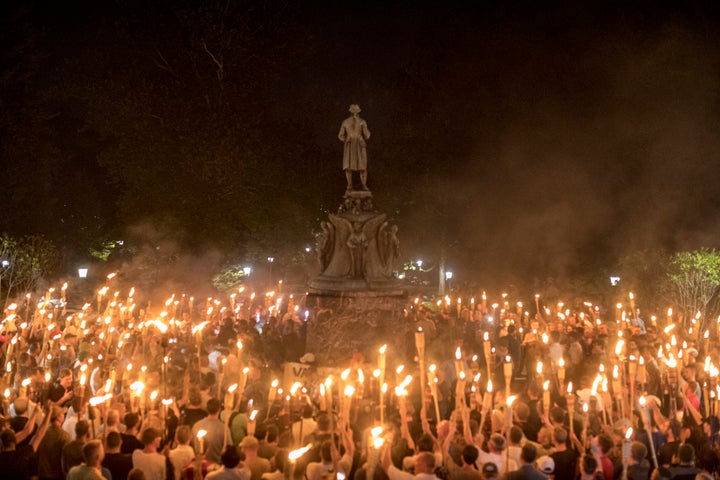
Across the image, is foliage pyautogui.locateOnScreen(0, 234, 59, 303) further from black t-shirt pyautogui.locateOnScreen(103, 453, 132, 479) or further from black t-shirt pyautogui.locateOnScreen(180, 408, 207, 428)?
black t-shirt pyautogui.locateOnScreen(103, 453, 132, 479)

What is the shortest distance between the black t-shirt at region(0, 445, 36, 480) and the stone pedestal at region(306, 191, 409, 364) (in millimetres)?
8058

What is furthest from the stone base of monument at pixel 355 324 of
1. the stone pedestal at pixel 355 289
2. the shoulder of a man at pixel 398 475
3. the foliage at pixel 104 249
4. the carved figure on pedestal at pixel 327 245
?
the foliage at pixel 104 249

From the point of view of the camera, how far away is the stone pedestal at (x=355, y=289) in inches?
596

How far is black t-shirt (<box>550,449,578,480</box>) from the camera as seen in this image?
6938mm

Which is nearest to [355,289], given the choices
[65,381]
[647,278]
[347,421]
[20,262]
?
[65,381]

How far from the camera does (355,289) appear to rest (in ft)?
51.1

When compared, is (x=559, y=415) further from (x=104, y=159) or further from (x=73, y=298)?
(x=104, y=159)

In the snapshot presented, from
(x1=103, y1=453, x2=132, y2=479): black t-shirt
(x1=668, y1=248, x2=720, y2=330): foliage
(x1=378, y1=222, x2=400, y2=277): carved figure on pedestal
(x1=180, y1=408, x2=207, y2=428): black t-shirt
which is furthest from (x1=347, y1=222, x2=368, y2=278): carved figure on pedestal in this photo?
(x1=668, y1=248, x2=720, y2=330): foliage

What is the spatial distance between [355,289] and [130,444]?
28.6 ft

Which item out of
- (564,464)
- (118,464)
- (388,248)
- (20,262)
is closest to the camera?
(118,464)

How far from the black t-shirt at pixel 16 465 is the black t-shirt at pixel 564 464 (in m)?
5.34

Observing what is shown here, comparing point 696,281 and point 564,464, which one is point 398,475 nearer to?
point 564,464

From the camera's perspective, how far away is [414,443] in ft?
25.9

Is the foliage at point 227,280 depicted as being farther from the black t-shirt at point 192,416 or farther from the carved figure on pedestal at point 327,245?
the black t-shirt at point 192,416
